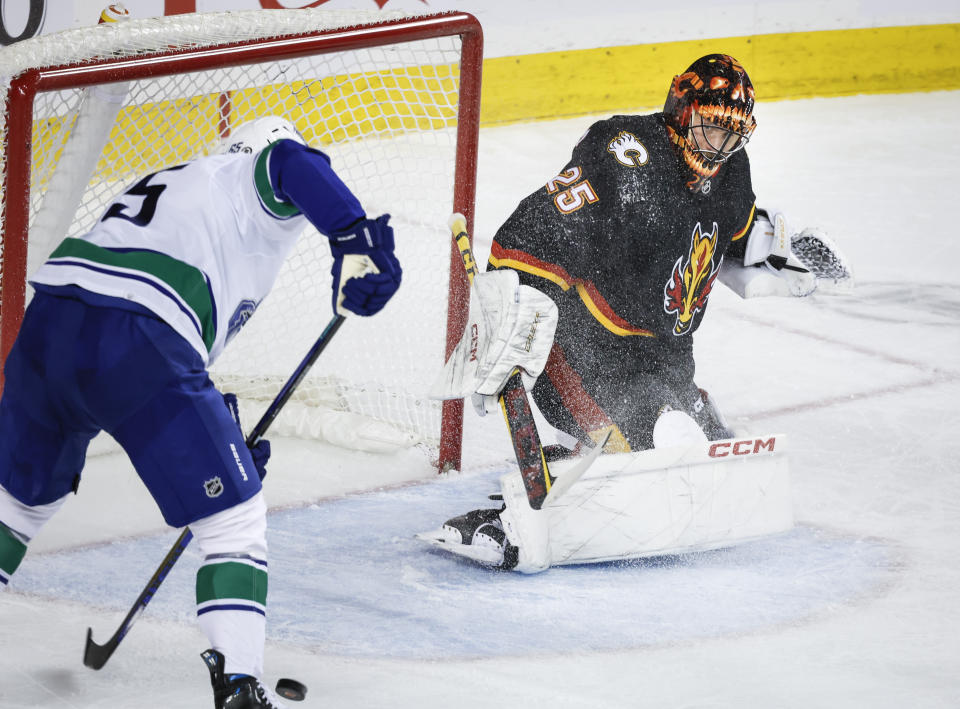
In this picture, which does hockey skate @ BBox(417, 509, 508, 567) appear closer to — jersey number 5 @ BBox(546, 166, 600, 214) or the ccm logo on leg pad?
the ccm logo on leg pad

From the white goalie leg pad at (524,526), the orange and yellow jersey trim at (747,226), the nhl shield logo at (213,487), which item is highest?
the orange and yellow jersey trim at (747,226)

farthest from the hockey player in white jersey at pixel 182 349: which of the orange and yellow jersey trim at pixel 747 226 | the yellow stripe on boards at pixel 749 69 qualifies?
the yellow stripe on boards at pixel 749 69

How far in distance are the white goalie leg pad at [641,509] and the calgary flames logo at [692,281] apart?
1.09ft

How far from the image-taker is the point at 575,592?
252cm

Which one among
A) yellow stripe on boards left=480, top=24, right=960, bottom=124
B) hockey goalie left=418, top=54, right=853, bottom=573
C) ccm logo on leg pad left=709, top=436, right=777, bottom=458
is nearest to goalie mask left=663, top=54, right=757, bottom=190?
hockey goalie left=418, top=54, right=853, bottom=573

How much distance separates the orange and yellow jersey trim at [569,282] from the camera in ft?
8.60

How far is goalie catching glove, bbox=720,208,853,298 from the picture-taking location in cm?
299

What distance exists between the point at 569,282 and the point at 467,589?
0.64 m

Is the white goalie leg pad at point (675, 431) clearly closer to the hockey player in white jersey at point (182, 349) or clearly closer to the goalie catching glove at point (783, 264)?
the goalie catching glove at point (783, 264)

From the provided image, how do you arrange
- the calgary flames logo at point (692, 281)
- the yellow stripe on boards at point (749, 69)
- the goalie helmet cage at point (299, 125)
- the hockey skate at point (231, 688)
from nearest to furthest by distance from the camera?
the hockey skate at point (231, 688), the goalie helmet cage at point (299, 125), the calgary flames logo at point (692, 281), the yellow stripe on boards at point (749, 69)

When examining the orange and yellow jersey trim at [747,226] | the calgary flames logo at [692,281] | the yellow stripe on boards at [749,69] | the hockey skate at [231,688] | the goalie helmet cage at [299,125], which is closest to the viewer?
the hockey skate at [231,688]

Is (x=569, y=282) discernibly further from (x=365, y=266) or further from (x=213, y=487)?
(x=213, y=487)

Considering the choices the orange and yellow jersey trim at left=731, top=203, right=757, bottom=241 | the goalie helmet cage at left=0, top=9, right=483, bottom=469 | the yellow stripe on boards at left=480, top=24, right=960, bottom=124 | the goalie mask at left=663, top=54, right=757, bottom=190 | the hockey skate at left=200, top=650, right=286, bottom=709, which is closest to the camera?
the hockey skate at left=200, top=650, right=286, bottom=709

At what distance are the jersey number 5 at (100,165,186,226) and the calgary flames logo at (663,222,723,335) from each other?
3.84 feet
